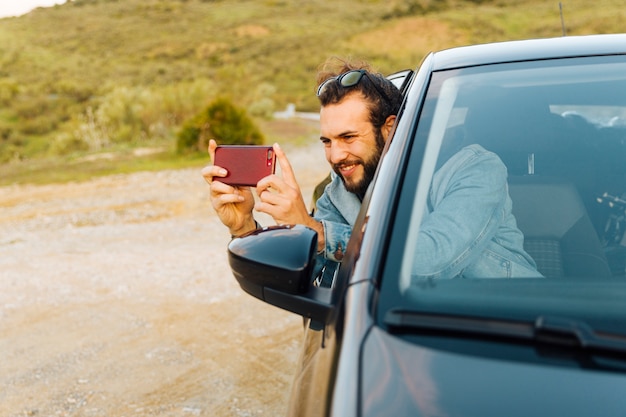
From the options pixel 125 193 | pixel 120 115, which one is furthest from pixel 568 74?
pixel 120 115

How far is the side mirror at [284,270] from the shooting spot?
1415 mm

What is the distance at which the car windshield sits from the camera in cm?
139

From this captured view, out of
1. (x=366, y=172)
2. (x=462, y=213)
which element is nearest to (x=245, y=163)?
(x=366, y=172)

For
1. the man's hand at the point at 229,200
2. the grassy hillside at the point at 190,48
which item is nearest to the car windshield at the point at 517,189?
the man's hand at the point at 229,200

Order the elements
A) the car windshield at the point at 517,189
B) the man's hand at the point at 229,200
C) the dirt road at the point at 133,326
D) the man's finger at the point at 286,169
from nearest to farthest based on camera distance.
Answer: the car windshield at the point at 517,189, the man's finger at the point at 286,169, the man's hand at the point at 229,200, the dirt road at the point at 133,326

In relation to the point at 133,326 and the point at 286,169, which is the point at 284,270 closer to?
the point at 286,169

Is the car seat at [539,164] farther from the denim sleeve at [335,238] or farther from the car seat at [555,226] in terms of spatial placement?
the denim sleeve at [335,238]

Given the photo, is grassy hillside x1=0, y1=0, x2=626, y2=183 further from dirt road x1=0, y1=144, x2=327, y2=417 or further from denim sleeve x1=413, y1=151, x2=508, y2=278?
denim sleeve x1=413, y1=151, x2=508, y2=278

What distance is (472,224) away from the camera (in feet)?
5.60

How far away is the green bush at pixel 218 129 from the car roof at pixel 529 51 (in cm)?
1169

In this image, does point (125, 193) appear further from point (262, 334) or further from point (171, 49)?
point (171, 49)

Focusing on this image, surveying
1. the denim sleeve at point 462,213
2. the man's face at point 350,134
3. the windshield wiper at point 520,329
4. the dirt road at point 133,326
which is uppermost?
the man's face at point 350,134

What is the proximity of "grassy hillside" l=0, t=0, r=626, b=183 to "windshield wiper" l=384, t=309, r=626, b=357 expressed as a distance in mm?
14989

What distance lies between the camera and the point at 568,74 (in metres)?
1.89
